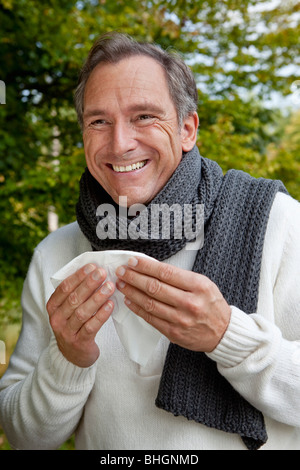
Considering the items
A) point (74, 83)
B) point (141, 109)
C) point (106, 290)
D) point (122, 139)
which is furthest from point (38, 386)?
point (74, 83)

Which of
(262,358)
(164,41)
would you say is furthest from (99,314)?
(164,41)

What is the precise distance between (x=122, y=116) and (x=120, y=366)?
36.6 inches

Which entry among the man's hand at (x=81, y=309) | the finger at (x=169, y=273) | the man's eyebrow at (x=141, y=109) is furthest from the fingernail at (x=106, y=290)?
the man's eyebrow at (x=141, y=109)

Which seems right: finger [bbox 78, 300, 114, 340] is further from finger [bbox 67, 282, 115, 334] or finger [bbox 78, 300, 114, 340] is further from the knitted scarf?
the knitted scarf

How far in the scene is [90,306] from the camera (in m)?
1.35

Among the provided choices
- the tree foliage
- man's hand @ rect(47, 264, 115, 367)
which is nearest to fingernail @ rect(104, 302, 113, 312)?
man's hand @ rect(47, 264, 115, 367)

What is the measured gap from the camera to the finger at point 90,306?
134cm

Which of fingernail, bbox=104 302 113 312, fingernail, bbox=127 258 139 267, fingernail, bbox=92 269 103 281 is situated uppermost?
fingernail, bbox=127 258 139 267

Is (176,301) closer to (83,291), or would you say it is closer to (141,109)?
(83,291)

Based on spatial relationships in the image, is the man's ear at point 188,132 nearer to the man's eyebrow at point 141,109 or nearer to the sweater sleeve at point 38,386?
the man's eyebrow at point 141,109

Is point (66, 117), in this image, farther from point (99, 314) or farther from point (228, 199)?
point (99, 314)

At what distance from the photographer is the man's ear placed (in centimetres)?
184

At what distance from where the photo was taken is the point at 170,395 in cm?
151

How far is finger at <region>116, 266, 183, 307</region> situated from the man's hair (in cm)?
76
